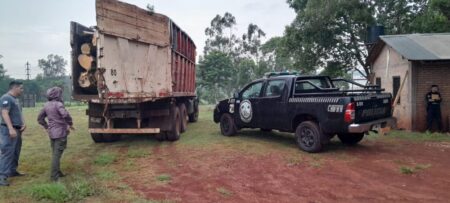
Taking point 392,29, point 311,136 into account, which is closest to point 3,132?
point 311,136

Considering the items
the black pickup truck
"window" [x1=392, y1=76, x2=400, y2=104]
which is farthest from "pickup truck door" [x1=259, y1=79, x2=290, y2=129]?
"window" [x1=392, y1=76, x2=400, y2=104]

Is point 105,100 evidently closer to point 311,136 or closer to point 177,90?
point 177,90

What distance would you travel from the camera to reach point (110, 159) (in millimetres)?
8297

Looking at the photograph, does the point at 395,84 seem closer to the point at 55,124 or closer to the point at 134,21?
the point at 134,21

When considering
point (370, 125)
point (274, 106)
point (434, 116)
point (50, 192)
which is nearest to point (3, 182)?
point (50, 192)

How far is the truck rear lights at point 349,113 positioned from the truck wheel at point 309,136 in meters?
0.76

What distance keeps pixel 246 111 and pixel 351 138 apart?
2.78 m

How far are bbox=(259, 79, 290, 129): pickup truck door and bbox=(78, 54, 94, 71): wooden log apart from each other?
4.32m

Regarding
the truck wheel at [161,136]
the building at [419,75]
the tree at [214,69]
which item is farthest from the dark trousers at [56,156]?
the tree at [214,69]

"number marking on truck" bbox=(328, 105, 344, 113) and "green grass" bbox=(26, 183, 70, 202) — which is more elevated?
"number marking on truck" bbox=(328, 105, 344, 113)

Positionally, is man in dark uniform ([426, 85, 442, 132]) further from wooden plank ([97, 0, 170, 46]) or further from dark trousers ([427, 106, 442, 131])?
wooden plank ([97, 0, 170, 46])

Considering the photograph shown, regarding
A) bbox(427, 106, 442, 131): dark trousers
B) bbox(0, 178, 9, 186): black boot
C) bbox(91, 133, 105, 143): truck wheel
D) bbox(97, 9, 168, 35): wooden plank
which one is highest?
bbox(97, 9, 168, 35): wooden plank

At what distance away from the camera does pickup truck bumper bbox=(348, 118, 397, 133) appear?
815cm

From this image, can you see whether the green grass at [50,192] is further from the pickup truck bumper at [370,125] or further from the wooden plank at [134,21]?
the pickup truck bumper at [370,125]
